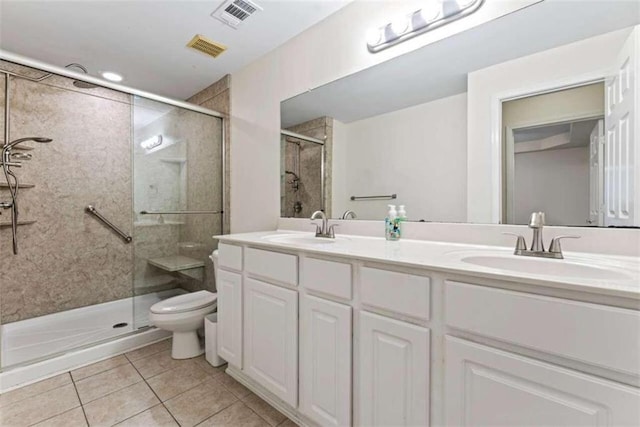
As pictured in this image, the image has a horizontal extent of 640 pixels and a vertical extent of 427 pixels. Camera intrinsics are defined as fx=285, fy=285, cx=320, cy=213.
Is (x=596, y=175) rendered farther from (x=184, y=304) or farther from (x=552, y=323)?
(x=184, y=304)

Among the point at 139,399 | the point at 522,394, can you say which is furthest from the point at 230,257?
the point at 522,394

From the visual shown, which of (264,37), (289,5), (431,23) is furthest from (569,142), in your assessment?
(264,37)

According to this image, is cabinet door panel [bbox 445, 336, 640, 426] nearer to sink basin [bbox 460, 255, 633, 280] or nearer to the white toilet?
sink basin [bbox 460, 255, 633, 280]

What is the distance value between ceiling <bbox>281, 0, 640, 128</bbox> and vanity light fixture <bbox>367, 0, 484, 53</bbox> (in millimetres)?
85

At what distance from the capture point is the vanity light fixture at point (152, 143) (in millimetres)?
2418

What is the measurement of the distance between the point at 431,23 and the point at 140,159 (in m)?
2.35

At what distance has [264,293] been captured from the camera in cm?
136

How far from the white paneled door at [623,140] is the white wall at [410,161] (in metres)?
0.48

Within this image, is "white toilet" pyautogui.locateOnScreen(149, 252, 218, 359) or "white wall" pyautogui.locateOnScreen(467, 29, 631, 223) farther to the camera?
"white toilet" pyautogui.locateOnScreen(149, 252, 218, 359)

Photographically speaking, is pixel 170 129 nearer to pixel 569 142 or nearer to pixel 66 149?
pixel 66 149

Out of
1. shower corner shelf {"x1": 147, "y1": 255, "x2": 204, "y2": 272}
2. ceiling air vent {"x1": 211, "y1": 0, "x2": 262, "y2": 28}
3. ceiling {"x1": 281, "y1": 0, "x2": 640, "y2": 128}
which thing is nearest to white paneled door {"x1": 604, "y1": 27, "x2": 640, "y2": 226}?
ceiling {"x1": 281, "y1": 0, "x2": 640, "y2": 128}

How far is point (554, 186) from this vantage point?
1.14 m

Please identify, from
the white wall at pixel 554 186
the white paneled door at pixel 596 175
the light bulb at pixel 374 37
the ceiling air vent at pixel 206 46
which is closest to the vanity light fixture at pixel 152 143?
the ceiling air vent at pixel 206 46

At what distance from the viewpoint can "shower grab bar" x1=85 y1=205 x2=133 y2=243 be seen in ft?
8.29
